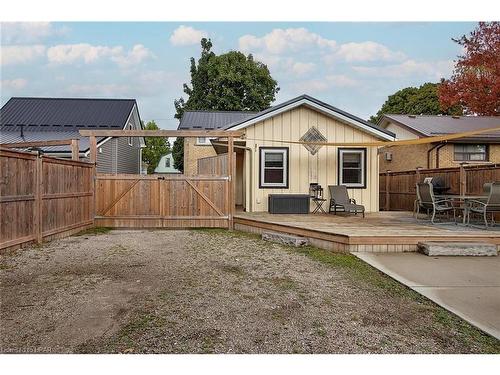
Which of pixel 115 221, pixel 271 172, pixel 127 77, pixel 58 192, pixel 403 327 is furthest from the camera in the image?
pixel 127 77

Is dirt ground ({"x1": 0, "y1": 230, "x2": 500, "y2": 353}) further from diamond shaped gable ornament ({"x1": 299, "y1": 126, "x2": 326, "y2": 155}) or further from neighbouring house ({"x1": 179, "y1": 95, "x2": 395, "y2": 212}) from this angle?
diamond shaped gable ornament ({"x1": 299, "y1": 126, "x2": 326, "y2": 155})

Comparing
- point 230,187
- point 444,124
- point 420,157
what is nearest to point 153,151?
point 444,124

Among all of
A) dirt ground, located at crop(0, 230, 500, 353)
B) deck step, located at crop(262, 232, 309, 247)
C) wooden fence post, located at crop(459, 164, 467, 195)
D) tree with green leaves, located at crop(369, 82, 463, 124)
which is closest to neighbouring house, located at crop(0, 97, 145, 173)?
deck step, located at crop(262, 232, 309, 247)

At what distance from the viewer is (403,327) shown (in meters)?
2.99

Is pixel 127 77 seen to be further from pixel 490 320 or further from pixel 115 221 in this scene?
pixel 490 320

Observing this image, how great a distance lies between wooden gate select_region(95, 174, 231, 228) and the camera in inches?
360

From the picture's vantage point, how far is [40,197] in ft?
22.1

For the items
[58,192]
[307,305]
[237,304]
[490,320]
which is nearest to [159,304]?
[237,304]

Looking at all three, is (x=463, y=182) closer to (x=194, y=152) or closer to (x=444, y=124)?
(x=444, y=124)

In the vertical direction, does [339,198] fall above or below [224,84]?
below

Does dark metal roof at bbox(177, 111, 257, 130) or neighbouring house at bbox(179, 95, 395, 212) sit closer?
neighbouring house at bbox(179, 95, 395, 212)

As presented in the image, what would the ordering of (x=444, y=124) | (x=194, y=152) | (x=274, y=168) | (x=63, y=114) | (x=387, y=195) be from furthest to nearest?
(x=194, y=152)
(x=63, y=114)
(x=444, y=124)
(x=387, y=195)
(x=274, y=168)

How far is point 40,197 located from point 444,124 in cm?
1678
